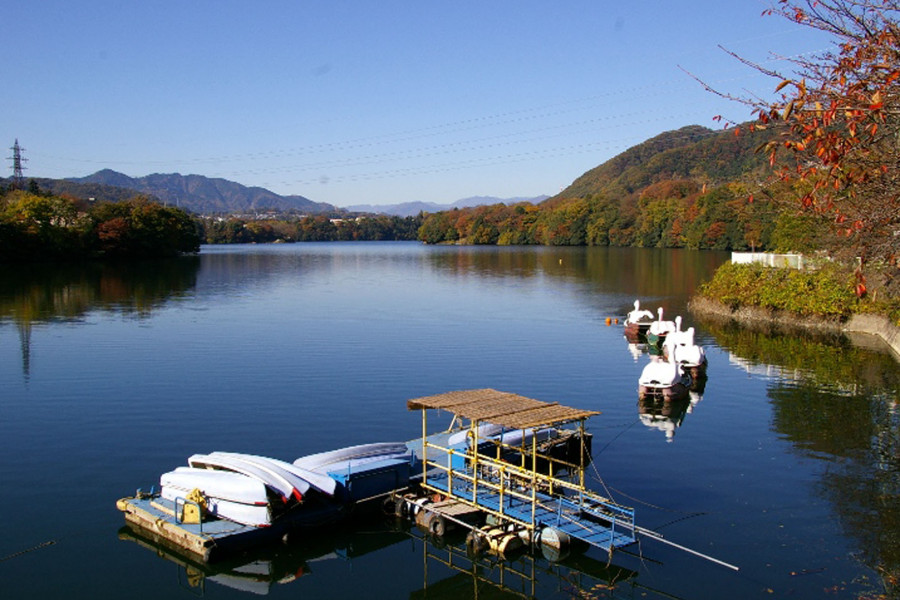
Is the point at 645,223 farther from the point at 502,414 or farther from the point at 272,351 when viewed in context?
the point at 502,414

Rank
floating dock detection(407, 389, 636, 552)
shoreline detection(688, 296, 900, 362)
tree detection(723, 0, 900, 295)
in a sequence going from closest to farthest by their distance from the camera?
tree detection(723, 0, 900, 295) < floating dock detection(407, 389, 636, 552) < shoreline detection(688, 296, 900, 362)

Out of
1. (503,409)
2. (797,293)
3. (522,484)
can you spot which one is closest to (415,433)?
(522,484)

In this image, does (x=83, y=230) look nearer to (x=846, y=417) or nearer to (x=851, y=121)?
(x=846, y=417)

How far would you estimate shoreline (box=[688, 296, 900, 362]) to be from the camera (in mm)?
42812

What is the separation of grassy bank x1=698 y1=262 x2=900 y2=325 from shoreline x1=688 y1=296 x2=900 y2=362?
300 mm

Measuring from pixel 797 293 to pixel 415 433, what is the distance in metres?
34.6

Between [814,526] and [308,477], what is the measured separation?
38.7ft

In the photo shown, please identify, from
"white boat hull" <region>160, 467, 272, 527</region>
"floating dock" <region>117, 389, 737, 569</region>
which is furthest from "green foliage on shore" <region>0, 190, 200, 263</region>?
"floating dock" <region>117, 389, 737, 569</region>

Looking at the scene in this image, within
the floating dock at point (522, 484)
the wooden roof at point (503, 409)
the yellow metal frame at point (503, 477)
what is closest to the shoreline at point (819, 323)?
the wooden roof at point (503, 409)

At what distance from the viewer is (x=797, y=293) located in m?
50.6

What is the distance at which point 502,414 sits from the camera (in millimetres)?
18156

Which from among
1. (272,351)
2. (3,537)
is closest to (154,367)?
(272,351)

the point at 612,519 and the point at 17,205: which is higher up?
the point at 17,205

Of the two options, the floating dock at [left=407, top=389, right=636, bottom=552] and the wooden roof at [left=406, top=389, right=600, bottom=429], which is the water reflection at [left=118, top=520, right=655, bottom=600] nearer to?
the floating dock at [left=407, top=389, right=636, bottom=552]
